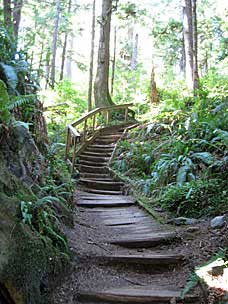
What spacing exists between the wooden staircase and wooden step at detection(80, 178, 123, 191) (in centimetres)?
117

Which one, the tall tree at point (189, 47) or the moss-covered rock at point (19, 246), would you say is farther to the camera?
the tall tree at point (189, 47)

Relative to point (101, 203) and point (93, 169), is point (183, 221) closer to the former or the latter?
point (101, 203)

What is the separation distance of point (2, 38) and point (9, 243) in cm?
385

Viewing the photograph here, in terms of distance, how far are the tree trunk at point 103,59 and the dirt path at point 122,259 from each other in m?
9.01

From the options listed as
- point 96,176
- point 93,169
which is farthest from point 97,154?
point 96,176

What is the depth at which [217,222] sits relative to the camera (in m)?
5.24

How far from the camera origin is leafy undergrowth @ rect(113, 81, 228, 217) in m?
6.19

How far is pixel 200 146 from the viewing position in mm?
8062

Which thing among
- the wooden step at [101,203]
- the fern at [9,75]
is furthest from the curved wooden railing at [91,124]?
the fern at [9,75]

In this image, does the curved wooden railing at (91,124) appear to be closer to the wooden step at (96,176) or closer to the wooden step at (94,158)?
the wooden step at (94,158)

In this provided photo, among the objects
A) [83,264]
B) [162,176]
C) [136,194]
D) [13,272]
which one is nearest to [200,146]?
[162,176]

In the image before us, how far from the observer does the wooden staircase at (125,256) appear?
3859mm

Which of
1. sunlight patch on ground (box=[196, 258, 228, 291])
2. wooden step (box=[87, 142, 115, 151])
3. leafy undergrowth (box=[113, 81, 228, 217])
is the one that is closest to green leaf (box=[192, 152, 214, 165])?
leafy undergrowth (box=[113, 81, 228, 217])

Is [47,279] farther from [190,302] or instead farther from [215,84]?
[215,84]
